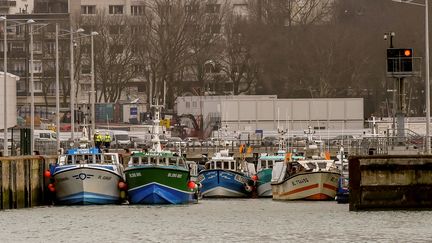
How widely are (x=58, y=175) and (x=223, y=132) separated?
5003 cm

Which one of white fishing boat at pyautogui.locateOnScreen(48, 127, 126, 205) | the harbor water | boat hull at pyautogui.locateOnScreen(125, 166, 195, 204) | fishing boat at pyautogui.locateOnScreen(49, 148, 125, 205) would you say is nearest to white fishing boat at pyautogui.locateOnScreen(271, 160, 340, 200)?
the harbor water

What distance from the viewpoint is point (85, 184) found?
80125 mm

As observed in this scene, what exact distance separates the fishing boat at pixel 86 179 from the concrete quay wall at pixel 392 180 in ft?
43.2

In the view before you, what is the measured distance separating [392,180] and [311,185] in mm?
15213

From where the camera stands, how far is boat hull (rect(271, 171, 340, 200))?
86.9 meters

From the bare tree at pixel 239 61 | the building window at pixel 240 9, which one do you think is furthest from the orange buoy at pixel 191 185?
the building window at pixel 240 9

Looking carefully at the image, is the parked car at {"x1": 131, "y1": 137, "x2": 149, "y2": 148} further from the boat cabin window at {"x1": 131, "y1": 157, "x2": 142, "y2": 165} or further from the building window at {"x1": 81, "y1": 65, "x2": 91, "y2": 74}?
the building window at {"x1": 81, "y1": 65, "x2": 91, "y2": 74}

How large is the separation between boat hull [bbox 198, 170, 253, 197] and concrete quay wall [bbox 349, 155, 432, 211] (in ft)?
74.9

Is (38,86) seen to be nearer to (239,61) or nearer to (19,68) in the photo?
(19,68)

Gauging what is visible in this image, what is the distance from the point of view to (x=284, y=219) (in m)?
72.6

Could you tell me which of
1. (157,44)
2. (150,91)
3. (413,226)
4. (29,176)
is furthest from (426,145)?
(157,44)

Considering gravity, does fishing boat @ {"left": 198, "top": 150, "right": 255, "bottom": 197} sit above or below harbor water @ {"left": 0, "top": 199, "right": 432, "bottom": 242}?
above

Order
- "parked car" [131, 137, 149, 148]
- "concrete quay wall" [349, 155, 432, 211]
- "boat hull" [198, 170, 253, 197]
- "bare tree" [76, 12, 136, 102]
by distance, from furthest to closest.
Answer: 1. "bare tree" [76, 12, 136, 102]
2. "parked car" [131, 137, 149, 148]
3. "boat hull" [198, 170, 253, 197]
4. "concrete quay wall" [349, 155, 432, 211]

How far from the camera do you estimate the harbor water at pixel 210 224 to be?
2501 inches
